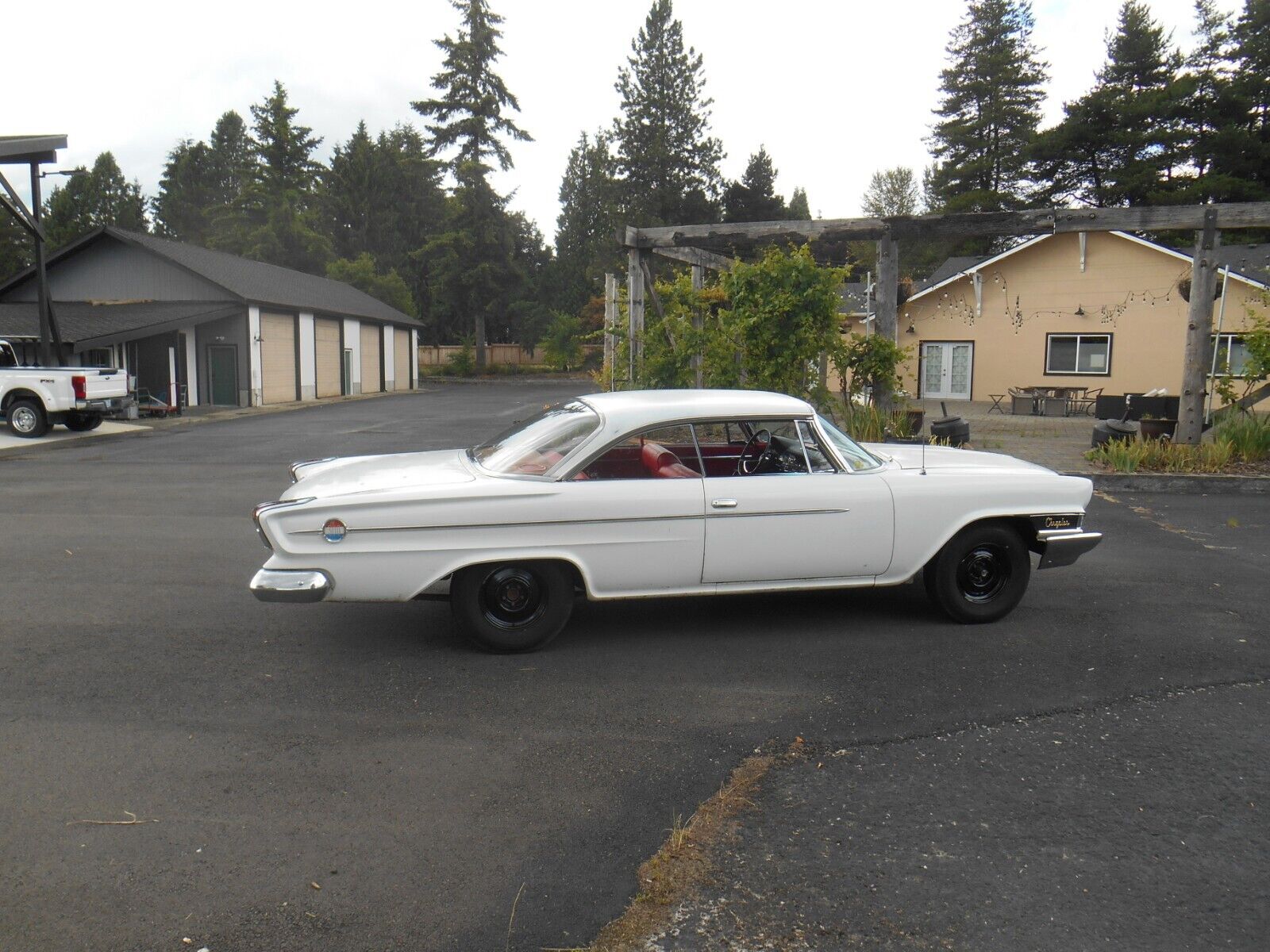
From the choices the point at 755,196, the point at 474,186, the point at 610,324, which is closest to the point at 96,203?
the point at 474,186

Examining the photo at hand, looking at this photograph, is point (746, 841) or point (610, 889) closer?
point (610, 889)

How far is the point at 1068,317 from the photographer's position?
1051 inches

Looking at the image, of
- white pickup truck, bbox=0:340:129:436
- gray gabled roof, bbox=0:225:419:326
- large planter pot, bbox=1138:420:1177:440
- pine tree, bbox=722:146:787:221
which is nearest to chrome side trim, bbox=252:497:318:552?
large planter pot, bbox=1138:420:1177:440

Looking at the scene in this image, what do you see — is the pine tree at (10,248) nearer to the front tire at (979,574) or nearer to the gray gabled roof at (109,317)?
the gray gabled roof at (109,317)

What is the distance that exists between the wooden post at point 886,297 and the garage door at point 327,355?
28350mm

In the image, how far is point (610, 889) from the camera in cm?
325

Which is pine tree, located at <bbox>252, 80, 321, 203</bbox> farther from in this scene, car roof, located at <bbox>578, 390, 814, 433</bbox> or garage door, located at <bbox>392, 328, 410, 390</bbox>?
car roof, located at <bbox>578, 390, 814, 433</bbox>

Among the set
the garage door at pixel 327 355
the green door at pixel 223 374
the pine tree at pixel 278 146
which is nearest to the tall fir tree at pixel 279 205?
the pine tree at pixel 278 146

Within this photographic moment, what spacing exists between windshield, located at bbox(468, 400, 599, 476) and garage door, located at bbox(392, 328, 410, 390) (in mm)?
42423

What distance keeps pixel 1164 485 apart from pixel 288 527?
10.4 m

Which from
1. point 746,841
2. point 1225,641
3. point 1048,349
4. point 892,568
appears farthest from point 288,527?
point 1048,349

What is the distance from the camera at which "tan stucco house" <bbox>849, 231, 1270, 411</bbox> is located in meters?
25.3

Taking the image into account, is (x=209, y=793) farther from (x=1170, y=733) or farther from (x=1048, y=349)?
(x=1048, y=349)

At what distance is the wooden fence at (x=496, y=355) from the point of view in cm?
6248
